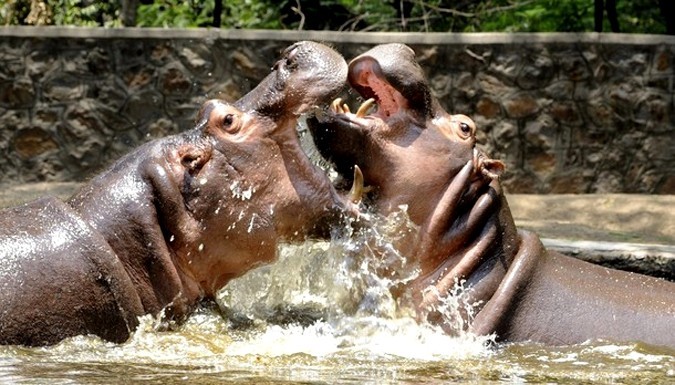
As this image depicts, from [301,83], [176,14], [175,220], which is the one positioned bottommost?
[175,220]

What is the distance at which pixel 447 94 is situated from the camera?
10391mm

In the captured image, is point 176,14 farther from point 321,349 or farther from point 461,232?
point 321,349

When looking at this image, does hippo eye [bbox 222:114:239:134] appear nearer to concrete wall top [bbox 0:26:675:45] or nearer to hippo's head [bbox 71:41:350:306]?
hippo's head [bbox 71:41:350:306]

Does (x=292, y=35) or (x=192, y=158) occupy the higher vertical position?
(x=292, y=35)

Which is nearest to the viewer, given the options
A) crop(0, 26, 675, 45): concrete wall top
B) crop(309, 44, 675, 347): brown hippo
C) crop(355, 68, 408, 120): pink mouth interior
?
crop(309, 44, 675, 347): brown hippo

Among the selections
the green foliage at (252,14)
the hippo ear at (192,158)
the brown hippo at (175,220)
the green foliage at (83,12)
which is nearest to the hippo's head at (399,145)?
the brown hippo at (175,220)

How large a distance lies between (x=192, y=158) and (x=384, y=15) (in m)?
8.29

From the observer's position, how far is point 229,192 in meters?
4.73

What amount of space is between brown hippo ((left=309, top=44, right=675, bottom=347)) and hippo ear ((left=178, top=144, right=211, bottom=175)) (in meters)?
0.60

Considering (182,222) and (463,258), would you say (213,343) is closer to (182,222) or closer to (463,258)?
(182,222)

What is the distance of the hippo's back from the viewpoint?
14.2 feet

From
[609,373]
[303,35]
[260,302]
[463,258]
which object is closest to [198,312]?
[260,302]

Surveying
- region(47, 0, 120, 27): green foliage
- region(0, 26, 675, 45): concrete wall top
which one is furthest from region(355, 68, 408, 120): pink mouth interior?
region(47, 0, 120, 27): green foliage

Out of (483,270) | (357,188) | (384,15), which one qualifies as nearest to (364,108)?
(357,188)
